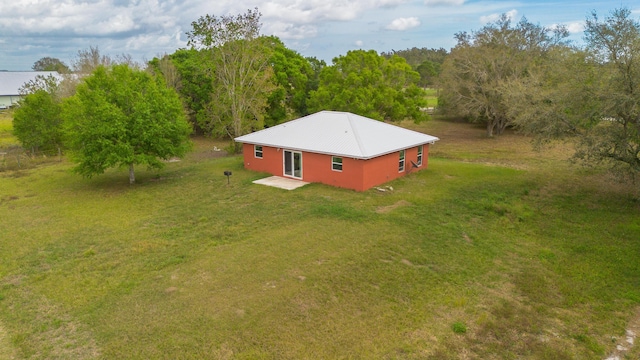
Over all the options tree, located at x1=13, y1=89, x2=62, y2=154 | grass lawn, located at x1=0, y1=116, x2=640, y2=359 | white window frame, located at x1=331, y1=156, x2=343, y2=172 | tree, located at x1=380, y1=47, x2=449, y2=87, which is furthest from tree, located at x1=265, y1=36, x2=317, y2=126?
tree, located at x1=380, y1=47, x2=449, y2=87

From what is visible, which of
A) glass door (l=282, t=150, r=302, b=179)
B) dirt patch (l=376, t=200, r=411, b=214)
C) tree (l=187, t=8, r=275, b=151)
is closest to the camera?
dirt patch (l=376, t=200, r=411, b=214)

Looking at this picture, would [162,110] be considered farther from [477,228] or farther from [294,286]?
[477,228]

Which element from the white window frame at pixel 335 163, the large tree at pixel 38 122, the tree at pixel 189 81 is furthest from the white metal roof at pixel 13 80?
the white window frame at pixel 335 163

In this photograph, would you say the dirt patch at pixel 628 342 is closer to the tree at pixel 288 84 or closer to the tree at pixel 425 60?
the tree at pixel 288 84

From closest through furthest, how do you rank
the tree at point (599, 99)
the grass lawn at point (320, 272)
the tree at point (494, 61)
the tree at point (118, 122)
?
the grass lawn at point (320, 272), the tree at point (599, 99), the tree at point (118, 122), the tree at point (494, 61)

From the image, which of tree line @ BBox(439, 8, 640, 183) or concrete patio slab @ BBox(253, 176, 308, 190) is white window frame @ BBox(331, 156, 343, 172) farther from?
tree line @ BBox(439, 8, 640, 183)

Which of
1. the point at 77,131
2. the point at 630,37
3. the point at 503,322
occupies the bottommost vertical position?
the point at 503,322

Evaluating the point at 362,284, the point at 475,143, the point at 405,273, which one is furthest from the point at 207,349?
the point at 475,143
